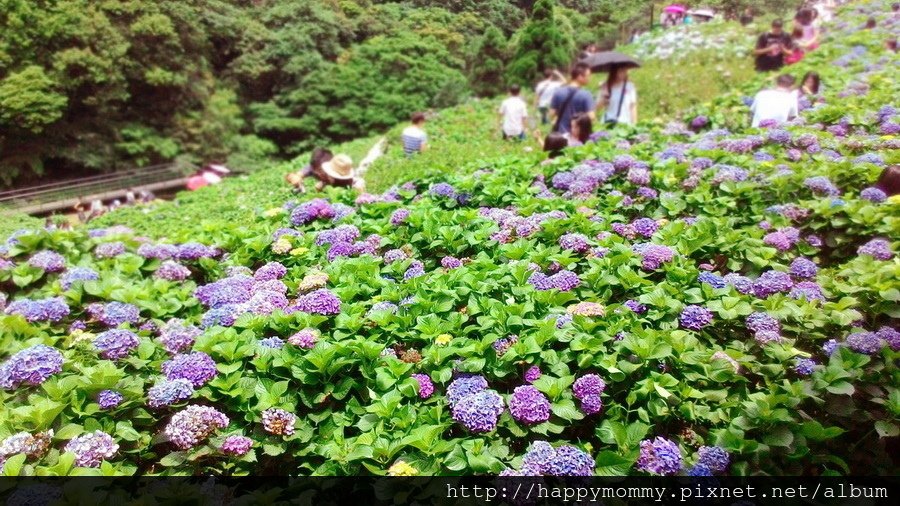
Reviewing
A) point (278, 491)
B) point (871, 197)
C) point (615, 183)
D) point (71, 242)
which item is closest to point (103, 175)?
point (71, 242)

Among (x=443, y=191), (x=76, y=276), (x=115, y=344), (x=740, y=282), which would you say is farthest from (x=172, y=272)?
(x=740, y=282)

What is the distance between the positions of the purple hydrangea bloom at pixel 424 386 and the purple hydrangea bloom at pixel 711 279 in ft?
3.89

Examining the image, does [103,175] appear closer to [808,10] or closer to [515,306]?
[515,306]

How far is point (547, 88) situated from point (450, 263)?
417 cm

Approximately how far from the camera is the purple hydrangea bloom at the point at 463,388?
1709 millimetres

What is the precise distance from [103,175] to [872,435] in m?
11.0

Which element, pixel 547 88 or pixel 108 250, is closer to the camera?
pixel 108 250

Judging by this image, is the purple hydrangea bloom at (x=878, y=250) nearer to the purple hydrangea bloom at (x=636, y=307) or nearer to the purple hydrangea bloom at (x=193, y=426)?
the purple hydrangea bloom at (x=636, y=307)

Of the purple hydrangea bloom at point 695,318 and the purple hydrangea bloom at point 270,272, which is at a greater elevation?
the purple hydrangea bloom at point 270,272

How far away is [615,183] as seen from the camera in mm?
3363

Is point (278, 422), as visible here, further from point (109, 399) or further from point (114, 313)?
point (114, 313)

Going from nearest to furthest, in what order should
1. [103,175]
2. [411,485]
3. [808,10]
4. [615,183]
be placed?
[411,485]
[615,183]
[808,10]
[103,175]

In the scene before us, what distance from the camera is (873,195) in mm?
2770

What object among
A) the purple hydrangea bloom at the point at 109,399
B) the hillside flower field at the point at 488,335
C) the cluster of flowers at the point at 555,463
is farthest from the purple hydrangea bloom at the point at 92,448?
the cluster of flowers at the point at 555,463
